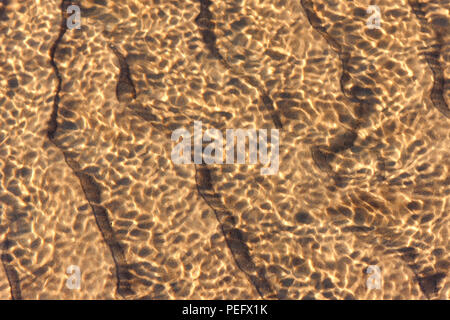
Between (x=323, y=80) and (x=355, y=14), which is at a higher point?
(x=355, y=14)

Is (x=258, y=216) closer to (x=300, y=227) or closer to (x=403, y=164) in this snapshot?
(x=300, y=227)

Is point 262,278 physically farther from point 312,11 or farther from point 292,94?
point 312,11

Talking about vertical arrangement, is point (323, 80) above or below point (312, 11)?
below

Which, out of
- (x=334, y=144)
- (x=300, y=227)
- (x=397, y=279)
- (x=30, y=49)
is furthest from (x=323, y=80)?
(x=30, y=49)

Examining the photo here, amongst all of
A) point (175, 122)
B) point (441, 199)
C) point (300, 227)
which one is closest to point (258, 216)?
point (300, 227)

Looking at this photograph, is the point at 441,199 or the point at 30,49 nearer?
the point at 441,199

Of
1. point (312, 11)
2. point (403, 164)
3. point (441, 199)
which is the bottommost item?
point (441, 199)
